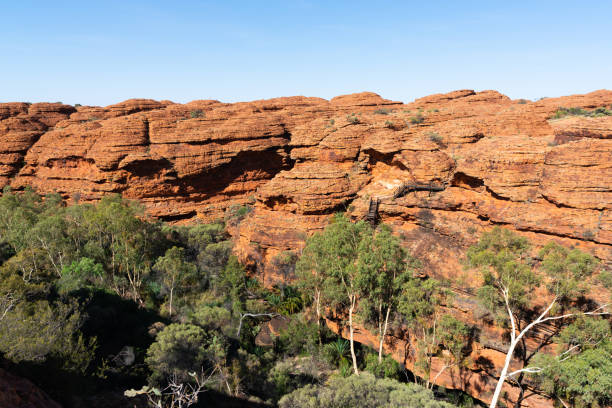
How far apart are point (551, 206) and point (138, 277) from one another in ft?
83.1

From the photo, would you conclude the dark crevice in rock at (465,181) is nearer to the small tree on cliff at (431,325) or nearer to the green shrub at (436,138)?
the green shrub at (436,138)

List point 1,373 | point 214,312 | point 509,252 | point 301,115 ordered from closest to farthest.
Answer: point 1,373 → point 509,252 → point 214,312 → point 301,115

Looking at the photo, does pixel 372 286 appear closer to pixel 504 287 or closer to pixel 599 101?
pixel 504 287

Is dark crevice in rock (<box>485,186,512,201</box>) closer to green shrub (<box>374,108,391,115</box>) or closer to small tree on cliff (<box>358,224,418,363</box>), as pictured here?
small tree on cliff (<box>358,224,418,363</box>)

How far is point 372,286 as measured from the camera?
49.4 ft

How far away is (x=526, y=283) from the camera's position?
41.9ft

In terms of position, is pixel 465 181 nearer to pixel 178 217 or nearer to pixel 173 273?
pixel 173 273

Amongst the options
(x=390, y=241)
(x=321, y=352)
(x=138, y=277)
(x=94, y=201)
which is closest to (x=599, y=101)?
(x=390, y=241)

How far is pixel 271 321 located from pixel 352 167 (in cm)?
1455

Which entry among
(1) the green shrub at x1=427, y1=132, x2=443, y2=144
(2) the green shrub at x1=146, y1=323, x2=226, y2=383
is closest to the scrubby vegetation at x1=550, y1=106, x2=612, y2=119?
(1) the green shrub at x1=427, y1=132, x2=443, y2=144

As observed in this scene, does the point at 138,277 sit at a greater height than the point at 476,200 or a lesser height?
lesser

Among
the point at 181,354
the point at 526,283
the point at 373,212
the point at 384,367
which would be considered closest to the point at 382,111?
the point at 373,212

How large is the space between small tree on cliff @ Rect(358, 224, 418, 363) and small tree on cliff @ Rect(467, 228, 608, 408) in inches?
124

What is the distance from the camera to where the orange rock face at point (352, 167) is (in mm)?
17000
